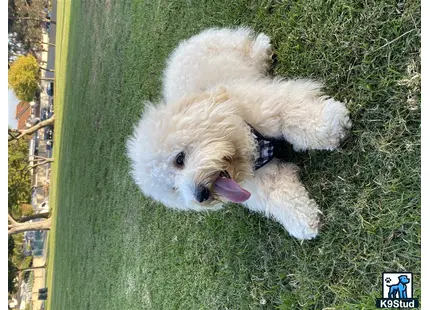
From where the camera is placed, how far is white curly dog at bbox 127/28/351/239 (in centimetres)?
217

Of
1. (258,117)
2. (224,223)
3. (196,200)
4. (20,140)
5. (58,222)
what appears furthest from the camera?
(58,222)

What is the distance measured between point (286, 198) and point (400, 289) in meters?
0.77

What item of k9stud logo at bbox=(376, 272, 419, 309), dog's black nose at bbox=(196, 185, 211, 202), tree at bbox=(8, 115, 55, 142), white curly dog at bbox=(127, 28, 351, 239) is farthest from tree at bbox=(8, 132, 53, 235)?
k9stud logo at bbox=(376, 272, 419, 309)

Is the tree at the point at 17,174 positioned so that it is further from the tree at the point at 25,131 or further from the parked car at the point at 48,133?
the parked car at the point at 48,133

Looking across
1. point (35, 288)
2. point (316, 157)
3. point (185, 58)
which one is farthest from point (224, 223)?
point (35, 288)

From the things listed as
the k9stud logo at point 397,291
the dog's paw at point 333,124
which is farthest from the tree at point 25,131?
the k9stud logo at point 397,291

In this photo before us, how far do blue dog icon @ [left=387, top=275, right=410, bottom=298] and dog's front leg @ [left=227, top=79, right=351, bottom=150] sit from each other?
0.78 metres

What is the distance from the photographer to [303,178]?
2604 mm

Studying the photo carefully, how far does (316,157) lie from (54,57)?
536 cm

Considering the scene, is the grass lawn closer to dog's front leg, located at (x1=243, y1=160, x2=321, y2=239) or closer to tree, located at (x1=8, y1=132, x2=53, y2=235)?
dog's front leg, located at (x1=243, y1=160, x2=321, y2=239)

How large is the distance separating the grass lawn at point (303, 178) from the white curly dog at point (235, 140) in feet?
0.55

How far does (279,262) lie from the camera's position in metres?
2.77

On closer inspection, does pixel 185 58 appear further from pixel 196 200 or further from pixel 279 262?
pixel 279 262

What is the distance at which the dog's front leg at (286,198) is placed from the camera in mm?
2414
